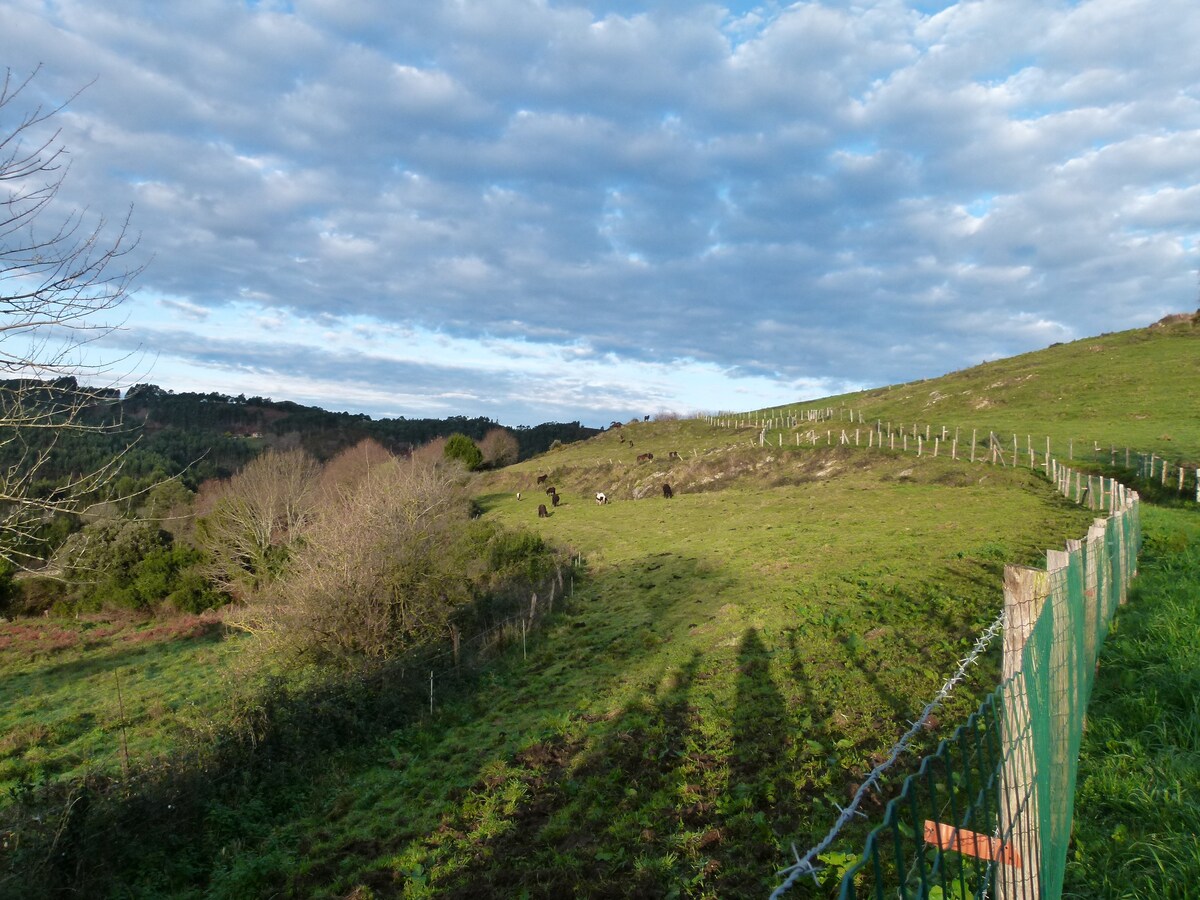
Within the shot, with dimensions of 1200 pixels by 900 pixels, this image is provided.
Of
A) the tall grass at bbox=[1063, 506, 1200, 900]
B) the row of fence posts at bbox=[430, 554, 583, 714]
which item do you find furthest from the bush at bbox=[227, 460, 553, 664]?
the tall grass at bbox=[1063, 506, 1200, 900]

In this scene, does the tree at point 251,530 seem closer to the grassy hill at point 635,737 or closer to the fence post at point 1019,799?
the grassy hill at point 635,737

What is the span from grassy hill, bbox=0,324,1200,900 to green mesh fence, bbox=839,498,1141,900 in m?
2.39

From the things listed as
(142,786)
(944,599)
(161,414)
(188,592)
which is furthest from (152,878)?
(161,414)

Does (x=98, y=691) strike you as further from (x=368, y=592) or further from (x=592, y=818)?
(x=592, y=818)

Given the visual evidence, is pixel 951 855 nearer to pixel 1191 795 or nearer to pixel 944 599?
pixel 1191 795

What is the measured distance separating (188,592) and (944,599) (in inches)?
1458

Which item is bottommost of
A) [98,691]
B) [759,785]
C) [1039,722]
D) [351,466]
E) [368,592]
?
[98,691]

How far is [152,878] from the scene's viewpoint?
8.70 meters

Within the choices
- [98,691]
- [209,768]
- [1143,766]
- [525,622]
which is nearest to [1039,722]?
[1143,766]

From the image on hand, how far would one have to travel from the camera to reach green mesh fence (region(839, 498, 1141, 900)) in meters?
2.81

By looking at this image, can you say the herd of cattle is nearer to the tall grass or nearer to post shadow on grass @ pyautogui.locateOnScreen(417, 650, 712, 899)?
post shadow on grass @ pyautogui.locateOnScreen(417, 650, 712, 899)

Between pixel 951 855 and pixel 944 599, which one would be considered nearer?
pixel 951 855

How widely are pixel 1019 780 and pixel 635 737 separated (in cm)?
729

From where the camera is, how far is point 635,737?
9984 mm
